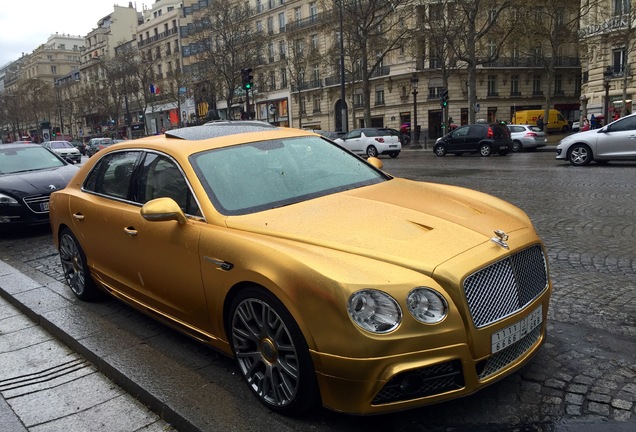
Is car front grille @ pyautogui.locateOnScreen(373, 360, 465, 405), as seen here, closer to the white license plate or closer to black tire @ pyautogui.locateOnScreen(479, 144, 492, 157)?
the white license plate

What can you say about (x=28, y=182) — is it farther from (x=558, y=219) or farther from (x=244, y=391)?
(x=558, y=219)

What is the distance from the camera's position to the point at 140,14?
330 feet

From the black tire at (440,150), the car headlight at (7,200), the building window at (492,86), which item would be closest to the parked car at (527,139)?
the black tire at (440,150)

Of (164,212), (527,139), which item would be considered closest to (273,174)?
(164,212)

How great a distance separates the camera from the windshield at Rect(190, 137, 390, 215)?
10.9 feet

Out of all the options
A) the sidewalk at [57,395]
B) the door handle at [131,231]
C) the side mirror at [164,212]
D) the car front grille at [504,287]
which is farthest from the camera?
the door handle at [131,231]

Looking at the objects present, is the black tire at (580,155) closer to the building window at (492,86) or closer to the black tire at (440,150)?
the black tire at (440,150)

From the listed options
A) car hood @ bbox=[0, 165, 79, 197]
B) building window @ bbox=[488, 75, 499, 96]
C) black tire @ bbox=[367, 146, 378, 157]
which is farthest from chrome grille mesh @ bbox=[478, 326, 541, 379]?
building window @ bbox=[488, 75, 499, 96]

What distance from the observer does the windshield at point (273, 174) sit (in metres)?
3.31

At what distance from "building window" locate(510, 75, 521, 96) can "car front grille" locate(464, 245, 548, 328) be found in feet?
185

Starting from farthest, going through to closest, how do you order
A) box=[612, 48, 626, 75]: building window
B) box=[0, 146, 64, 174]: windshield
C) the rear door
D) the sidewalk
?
box=[612, 48, 626, 75]: building window
the rear door
box=[0, 146, 64, 174]: windshield
the sidewalk

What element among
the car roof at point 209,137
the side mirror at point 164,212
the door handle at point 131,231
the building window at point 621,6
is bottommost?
the door handle at point 131,231

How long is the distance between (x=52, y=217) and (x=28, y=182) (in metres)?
3.70

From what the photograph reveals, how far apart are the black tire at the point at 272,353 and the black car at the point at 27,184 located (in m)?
6.57
